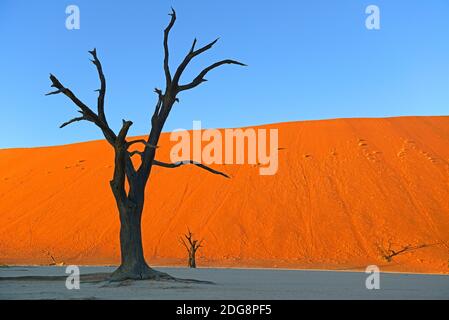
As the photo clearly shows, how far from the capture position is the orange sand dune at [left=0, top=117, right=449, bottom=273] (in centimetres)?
3466

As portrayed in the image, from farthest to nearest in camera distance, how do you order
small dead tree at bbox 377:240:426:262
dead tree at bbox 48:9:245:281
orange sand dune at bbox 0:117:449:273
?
orange sand dune at bbox 0:117:449:273
small dead tree at bbox 377:240:426:262
dead tree at bbox 48:9:245:281

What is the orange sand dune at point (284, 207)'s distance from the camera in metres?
34.7

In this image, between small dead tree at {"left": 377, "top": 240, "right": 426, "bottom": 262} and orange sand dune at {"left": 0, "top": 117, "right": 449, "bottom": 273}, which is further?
orange sand dune at {"left": 0, "top": 117, "right": 449, "bottom": 273}

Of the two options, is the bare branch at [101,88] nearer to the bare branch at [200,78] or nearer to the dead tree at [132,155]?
the dead tree at [132,155]

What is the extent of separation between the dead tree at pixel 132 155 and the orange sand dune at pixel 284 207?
637 inches

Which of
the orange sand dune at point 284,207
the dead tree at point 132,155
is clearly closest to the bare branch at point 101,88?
the dead tree at point 132,155

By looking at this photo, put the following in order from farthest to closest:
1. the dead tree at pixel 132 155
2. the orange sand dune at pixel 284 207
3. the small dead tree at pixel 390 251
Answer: the orange sand dune at pixel 284 207 < the small dead tree at pixel 390 251 < the dead tree at pixel 132 155

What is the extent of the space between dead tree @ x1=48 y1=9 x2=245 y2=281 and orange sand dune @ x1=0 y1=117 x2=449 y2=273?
16.2 m

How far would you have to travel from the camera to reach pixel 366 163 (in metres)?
45.1

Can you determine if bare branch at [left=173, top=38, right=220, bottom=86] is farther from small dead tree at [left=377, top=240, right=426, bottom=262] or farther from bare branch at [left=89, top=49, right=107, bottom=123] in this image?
small dead tree at [left=377, top=240, right=426, bottom=262]

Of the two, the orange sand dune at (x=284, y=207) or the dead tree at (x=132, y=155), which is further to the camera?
the orange sand dune at (x=284, y=207)

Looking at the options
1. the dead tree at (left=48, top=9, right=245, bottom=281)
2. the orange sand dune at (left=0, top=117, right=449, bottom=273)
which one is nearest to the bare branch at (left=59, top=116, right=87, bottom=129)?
the dead tree at (left=48, top=9, right=245, bottom=281)

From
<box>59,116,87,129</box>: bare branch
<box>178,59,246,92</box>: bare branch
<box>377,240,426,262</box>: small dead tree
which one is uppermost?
<box>178,59,246,92</box>: bare branch
